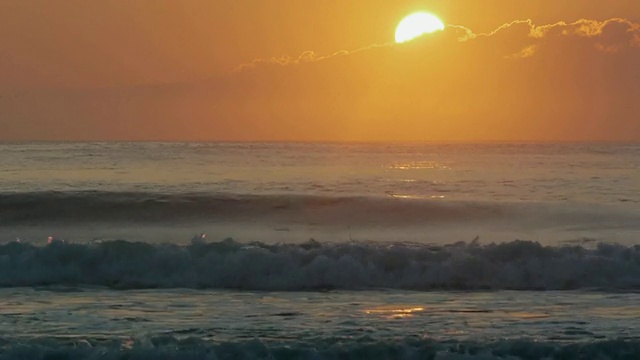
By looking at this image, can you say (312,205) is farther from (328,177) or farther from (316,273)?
(316,273)

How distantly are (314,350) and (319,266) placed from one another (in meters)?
5.58

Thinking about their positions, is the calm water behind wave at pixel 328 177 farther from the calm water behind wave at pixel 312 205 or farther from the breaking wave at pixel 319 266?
the breaking wave at pixel 319 266

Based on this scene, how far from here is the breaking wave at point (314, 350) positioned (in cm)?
1043

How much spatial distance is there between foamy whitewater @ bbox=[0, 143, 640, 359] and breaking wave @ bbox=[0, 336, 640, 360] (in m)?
0.02

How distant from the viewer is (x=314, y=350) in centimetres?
1062

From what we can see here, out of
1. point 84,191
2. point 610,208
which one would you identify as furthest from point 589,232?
point 84,191

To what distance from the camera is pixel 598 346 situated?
1073 cm

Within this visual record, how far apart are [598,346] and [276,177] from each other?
2738cm

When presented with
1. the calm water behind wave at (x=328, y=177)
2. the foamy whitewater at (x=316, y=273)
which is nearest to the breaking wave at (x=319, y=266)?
the foamy whitewater at (x=316, y=273)

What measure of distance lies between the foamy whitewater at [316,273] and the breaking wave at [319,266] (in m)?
0.04

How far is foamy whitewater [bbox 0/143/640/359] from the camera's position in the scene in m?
10.9

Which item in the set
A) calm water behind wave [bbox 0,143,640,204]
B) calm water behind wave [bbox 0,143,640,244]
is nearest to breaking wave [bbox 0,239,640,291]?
calm water behind wave [bbox 0,143,640,244]

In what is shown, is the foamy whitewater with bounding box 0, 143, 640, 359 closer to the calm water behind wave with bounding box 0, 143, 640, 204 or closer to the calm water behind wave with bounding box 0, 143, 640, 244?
the calm water behind wave with bounding box 0, 143, 640, 244

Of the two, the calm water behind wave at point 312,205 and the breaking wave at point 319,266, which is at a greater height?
the calm water behind wave at point 312,205
